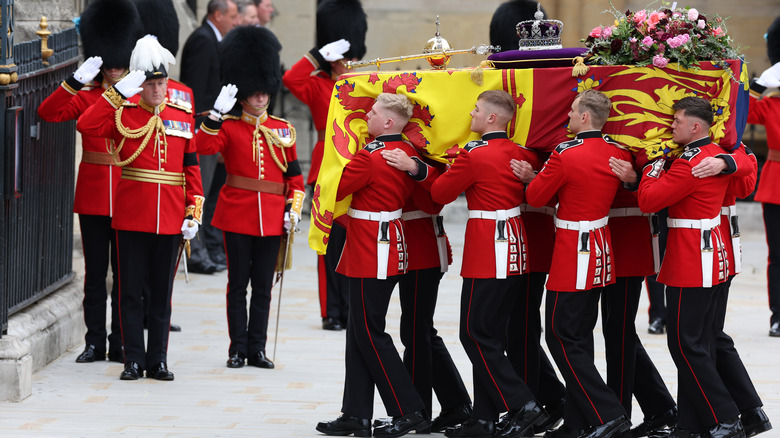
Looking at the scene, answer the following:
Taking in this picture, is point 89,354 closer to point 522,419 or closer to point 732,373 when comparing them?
point 522,419

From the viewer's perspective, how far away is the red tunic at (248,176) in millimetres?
6637

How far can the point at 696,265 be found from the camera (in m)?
5.08

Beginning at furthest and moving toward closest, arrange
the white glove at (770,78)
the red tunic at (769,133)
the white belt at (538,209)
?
the red tunic at (769,133) < the white glove at (770,78) < the white belt at (538,209)

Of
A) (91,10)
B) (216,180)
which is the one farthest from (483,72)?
(216,180)

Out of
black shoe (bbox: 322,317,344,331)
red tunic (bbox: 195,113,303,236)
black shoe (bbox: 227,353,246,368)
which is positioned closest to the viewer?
red tunic (bbox: 195,113,303,236)

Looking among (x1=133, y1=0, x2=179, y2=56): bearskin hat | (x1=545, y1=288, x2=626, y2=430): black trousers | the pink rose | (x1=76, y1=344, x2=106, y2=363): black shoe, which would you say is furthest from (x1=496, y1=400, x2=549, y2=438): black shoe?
(x1=133, y1=0, x2=179, y2=56): bearskin hat

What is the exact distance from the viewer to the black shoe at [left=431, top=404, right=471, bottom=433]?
18.3ft

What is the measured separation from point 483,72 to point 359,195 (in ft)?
2.37

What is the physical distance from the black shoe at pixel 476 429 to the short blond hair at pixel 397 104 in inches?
50.1

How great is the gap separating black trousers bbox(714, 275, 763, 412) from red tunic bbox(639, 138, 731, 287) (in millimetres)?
290

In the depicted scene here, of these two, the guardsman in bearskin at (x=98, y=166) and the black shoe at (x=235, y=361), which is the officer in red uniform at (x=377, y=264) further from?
the guardsman in bearskin at (x=98, y=166)

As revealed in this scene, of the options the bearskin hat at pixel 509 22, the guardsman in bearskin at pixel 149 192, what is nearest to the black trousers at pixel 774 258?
the bearskin hat at pixel 509 22

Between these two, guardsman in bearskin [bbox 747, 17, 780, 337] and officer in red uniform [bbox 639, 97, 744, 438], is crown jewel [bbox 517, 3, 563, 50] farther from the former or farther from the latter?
guardsman in bearskin [bbox 747, 17, 780, 337]

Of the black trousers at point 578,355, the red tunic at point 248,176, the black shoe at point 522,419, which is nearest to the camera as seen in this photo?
the black trousers at point 578,355
